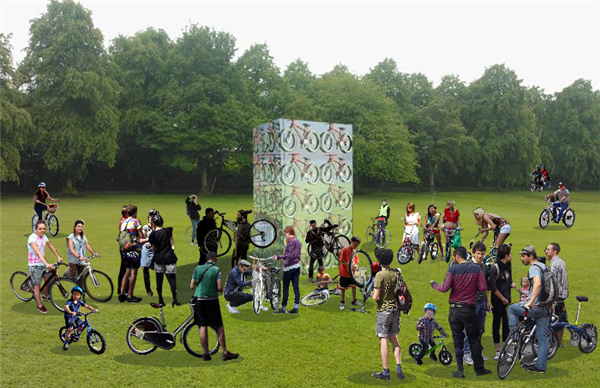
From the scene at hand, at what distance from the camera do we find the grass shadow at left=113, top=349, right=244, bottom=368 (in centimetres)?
782

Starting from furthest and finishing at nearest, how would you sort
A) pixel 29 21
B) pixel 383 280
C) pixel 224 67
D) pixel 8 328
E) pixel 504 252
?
1. pixel 224 67
2. pixel 29 21
3. pixel 8 328
4. pixel 504 252
5. pixel 383 280

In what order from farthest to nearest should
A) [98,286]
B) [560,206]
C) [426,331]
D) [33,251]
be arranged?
[560,206], [98,286], [33,251], [426,331]

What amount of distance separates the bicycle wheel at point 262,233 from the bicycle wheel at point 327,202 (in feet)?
6.20

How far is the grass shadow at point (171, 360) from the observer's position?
25.6 feet

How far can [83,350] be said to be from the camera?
8352mm

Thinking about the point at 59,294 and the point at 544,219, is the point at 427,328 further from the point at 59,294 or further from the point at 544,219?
the point at 544,219

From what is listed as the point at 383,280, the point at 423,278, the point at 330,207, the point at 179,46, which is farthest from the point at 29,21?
the point at 383,280

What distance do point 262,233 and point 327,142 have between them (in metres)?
3.64

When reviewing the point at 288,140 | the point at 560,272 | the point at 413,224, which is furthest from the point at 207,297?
the point at 413,224

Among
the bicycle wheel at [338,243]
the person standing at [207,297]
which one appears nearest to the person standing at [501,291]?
the person standing at [207,297]

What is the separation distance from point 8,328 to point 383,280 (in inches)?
295

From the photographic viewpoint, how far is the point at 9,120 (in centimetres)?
3797

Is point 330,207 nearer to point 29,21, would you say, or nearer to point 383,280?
point 383,280

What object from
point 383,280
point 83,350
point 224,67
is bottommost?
point 83,350
